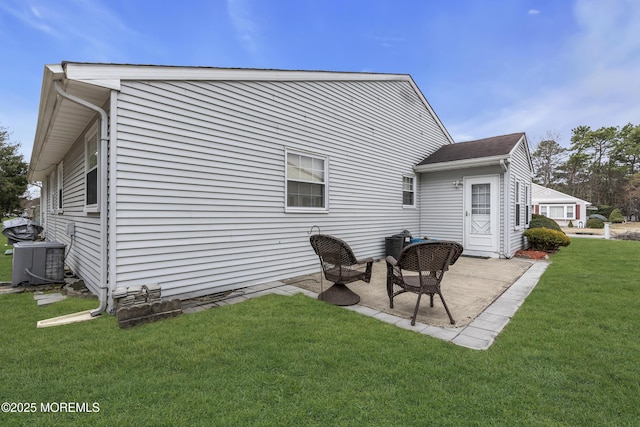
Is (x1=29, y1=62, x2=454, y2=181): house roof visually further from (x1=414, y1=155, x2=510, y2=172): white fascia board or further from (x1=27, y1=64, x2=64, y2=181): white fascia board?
(x1=414, y1=155, x2=510, y2=172): white fascia board

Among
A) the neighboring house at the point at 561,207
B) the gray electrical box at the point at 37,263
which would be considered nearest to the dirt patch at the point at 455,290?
the gray electrical box at the point at 37,263

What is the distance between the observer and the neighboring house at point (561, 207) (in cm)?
2592

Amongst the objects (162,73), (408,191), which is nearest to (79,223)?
(162,73)

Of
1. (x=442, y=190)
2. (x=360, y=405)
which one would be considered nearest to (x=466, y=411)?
(x=360, y=405)

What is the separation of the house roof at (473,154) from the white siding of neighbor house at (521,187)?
347mm

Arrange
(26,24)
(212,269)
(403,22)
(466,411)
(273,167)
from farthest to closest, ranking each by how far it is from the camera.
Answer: (403,22) → (26,24) → (273,167) → (212,269) → (466,411)

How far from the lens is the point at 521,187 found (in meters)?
9.84

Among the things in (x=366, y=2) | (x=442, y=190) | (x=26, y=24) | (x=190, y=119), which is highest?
(x=366, y=2)

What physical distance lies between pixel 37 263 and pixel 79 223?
992mm

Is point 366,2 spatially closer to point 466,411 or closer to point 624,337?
point 624,337

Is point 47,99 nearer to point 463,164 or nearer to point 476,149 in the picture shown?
point 463,164

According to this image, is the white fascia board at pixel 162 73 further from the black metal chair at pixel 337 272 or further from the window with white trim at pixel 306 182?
the black metal chair at pixel 337 272

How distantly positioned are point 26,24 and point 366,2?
1048 cm

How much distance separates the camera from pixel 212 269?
15.6 ft
